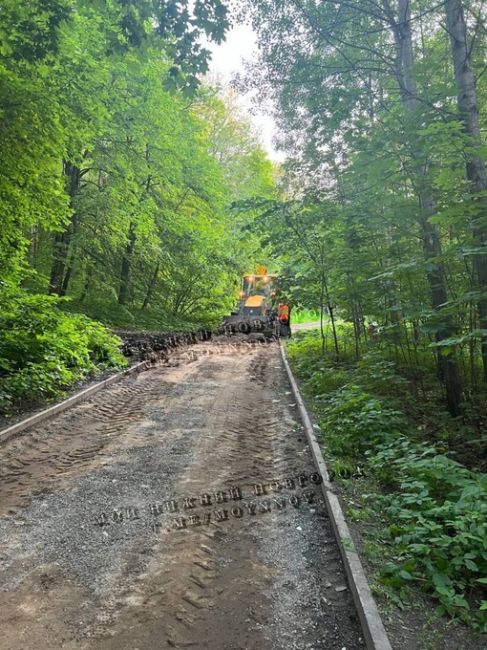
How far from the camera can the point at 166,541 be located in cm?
377

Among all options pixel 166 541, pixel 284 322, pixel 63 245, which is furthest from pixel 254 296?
pixel 166 541

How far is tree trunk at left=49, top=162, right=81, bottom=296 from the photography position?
15.7 m

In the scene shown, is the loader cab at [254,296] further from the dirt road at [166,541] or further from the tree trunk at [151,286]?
the dirt road at [166,541]

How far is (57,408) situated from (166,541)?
4.72 m

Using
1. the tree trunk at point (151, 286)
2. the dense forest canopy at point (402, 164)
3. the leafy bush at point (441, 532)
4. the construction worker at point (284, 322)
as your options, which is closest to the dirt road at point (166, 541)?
the leafy bush at point (441, 532)

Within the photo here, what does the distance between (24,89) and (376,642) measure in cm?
825

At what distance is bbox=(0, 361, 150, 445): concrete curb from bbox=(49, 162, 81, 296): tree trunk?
655 cm

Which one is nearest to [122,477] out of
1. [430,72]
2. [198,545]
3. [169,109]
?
[198,545]

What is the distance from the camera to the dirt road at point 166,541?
9.11 feet

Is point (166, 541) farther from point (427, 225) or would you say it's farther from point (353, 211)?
point (353, 211)

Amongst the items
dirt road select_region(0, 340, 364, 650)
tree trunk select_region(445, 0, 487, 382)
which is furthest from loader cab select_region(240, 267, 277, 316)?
tree trunk select_region(445, 0, 487, 382)

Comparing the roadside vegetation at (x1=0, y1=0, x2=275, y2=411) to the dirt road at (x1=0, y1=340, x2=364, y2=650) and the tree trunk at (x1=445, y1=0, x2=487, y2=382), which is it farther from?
the tree trunk at (x1=445, y1=0, x2=487, y2=382)

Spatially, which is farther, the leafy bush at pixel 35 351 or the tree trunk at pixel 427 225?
the leafy bush at pixel 35 351

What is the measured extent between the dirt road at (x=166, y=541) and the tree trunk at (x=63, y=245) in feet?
32.8
